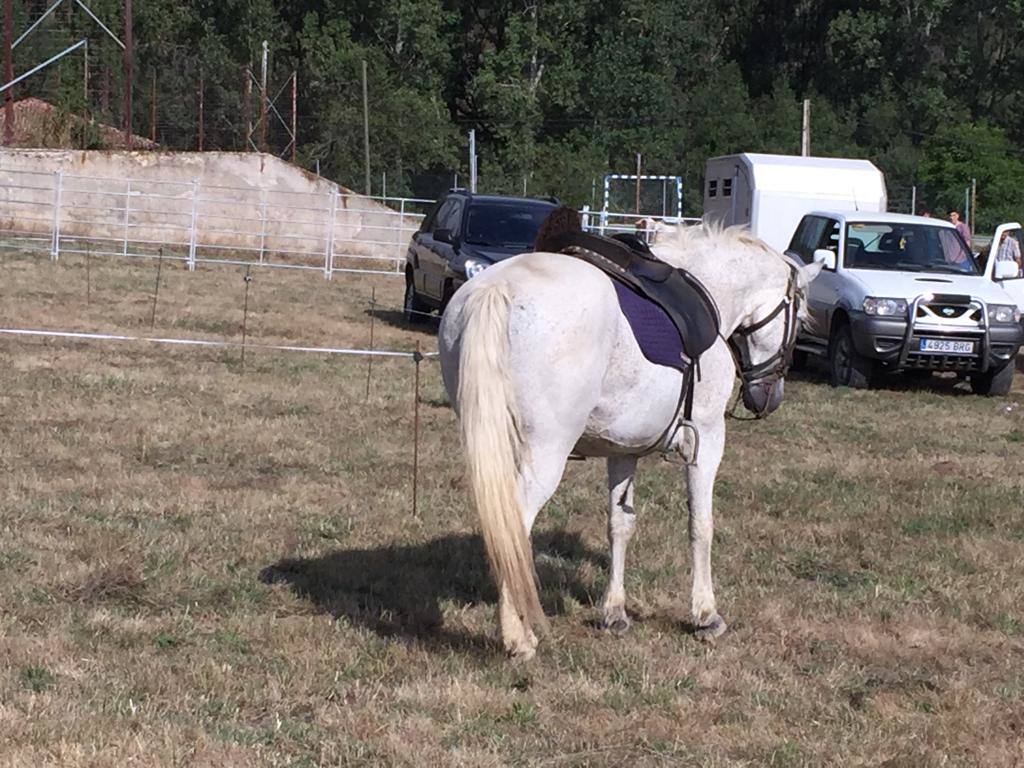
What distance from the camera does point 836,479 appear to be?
10.2m

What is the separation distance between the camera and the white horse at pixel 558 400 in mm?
5383

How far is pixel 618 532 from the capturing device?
663 cm

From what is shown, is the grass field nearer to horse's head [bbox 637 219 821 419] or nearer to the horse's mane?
horse's head [bbox 637 219 821 419]

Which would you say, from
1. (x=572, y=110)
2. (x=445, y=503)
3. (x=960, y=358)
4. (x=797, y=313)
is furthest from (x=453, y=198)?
(x=572, y=110)

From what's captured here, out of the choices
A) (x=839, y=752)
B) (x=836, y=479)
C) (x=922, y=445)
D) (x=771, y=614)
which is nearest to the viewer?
(x=839, y=752)

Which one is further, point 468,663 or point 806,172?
point 806,172

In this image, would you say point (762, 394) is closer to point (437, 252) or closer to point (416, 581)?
point (416, 581)

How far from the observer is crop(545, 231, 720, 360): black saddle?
6016mm

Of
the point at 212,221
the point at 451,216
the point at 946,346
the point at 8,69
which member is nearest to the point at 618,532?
the point at 946,346

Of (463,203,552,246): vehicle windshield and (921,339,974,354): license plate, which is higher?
(463,203,552,246): vehicle windshield

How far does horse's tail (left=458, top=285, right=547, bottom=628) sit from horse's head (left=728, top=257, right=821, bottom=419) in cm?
168

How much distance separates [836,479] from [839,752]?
5.37m

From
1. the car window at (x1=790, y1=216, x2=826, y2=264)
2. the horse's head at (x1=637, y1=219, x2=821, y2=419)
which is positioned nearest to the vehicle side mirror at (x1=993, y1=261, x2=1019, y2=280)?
the car window at (x1=790, y1=216, x2=826, y2=264)

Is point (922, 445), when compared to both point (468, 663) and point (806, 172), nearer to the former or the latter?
point (468, 663)
